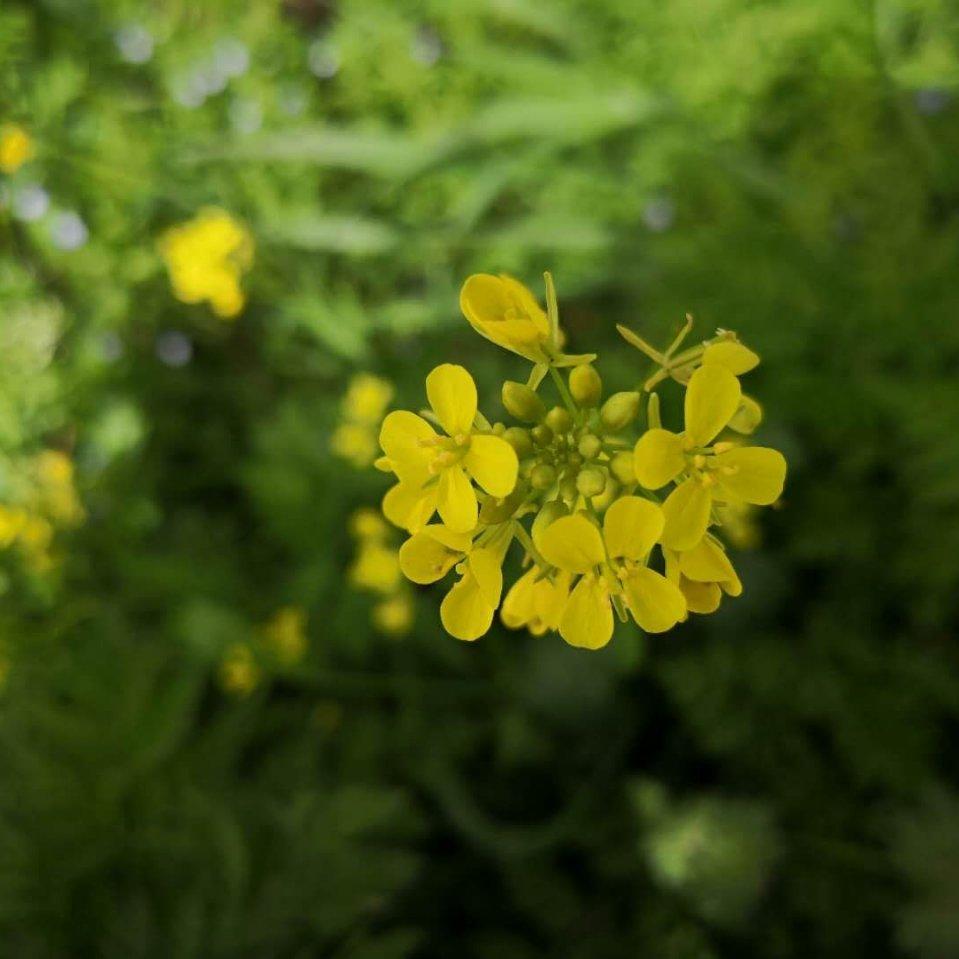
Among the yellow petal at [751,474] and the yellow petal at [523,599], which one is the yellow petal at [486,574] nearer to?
the yellow petal at [523,599]

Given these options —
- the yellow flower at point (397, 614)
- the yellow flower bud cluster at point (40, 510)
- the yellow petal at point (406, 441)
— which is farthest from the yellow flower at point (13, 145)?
the yellow petal at point (406, 441)

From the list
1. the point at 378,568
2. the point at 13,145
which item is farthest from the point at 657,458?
the point at 13,145

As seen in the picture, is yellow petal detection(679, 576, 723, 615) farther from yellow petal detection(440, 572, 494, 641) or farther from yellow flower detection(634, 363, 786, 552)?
yellow petal detection(440, 572, 494, 641)

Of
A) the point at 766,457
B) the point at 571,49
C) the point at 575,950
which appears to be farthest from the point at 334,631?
the point at 571,49

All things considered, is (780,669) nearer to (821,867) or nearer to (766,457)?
(821,867)

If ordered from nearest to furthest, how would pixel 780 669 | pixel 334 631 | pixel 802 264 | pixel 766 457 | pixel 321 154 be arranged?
pixel 766 457
pixel 780 669
pixel 802 264
pixel 334 631
pixel 321 154

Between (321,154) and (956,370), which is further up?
(321,154)

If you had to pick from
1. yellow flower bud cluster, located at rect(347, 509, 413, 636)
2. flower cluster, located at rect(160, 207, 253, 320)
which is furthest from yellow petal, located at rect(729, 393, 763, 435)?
flower cluster, located at rect(160, 207, 253, 320)
